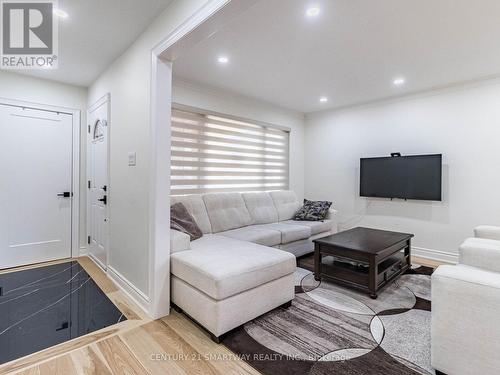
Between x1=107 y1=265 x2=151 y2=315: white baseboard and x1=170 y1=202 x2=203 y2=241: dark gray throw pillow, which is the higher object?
x1=170 y1=202 x2=203 y2=241: dark gray throw pillow

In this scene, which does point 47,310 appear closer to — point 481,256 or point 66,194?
point 66,194

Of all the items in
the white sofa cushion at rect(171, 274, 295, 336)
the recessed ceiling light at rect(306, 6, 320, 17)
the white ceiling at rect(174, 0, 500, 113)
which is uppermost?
the white ceiling at rect(174, 0, 500, 113)

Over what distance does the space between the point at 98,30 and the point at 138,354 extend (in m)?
2.72

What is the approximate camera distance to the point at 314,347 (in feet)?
6.03

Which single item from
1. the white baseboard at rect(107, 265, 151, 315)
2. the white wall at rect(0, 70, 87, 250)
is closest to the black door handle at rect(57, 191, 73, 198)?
the white wall at rect(0, 70, 87, 250)

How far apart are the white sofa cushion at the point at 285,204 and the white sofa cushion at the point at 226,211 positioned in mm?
707

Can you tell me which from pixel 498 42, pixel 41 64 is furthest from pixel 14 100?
pixel 498 42

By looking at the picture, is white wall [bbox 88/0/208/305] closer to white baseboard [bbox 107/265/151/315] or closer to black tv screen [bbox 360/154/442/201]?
white baseboard [bbox 107/265/151/315]

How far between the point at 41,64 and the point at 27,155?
1183 mm

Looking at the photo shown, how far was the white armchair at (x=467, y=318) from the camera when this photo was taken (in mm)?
1314

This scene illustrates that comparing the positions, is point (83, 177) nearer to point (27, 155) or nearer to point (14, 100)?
point (27, 155)

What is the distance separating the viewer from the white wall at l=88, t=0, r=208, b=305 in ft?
7.44

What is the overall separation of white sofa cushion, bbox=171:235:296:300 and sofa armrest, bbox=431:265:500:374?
1.11m

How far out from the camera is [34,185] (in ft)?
11.5
